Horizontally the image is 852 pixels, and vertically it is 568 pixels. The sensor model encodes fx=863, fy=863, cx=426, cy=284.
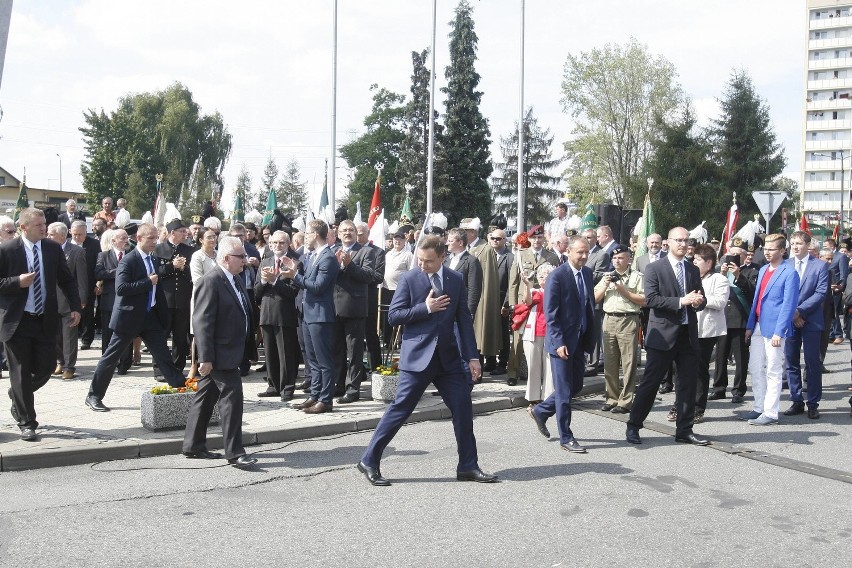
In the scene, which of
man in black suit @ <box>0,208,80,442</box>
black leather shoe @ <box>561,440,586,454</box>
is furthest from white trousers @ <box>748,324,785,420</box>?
man in black suit @ <box>0,208,80,442</box>

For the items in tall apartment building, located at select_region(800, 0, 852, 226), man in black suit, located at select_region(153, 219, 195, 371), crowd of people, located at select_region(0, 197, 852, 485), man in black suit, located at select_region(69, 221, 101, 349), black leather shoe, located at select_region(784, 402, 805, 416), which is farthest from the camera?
tall apartment building, located at select_region(800, 0, 852, 226)

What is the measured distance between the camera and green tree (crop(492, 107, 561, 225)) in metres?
73.9

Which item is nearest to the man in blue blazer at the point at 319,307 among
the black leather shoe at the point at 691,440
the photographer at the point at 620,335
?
the photographer at the point at 620,335

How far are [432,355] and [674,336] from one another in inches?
114

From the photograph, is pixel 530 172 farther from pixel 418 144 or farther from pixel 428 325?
pixel 428 325

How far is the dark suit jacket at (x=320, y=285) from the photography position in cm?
932

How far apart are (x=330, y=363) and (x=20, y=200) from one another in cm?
1309

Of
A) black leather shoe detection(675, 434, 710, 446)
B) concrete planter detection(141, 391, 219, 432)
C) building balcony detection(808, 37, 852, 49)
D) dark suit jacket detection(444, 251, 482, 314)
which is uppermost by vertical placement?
building balcony detection(808, 37, 852, 49)

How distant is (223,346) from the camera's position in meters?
7.29

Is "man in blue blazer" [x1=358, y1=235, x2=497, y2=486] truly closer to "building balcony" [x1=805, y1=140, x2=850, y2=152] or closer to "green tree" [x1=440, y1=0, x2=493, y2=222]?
"green tree" [x1=440, y1=0, x2=493, y2=222]

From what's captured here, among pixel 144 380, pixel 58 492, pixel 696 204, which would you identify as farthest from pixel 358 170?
pixel 58 492

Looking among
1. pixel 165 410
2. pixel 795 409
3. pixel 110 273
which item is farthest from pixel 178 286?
pixel 795 409

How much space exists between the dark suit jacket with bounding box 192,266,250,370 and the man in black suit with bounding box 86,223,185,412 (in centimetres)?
202

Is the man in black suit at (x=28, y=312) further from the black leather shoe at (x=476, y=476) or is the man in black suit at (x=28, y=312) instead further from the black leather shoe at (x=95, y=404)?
the black leather shoe at (x=476, y=476)
